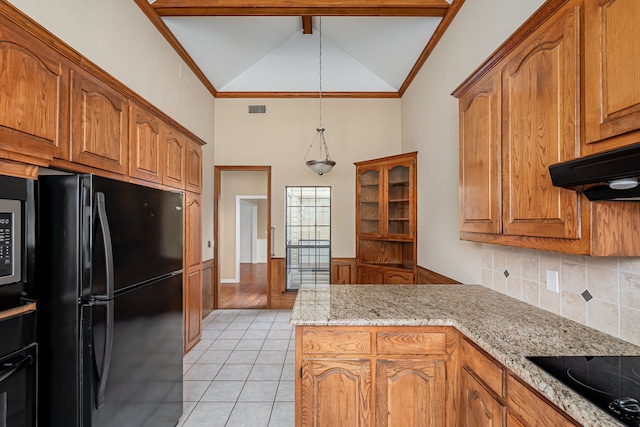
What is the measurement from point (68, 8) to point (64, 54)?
465 millimetres

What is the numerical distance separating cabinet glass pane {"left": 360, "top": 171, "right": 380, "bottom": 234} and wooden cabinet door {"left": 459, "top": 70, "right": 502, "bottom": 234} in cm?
217

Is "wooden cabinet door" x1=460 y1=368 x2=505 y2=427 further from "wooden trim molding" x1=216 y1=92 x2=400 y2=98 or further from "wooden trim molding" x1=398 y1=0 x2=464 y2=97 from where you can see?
"wooden trim molding" x1=216 y1=92 x2=400 y2=98

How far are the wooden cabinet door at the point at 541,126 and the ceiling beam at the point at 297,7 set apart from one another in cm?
179

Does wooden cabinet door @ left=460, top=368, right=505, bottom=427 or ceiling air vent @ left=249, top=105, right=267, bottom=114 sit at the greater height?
ceiling air vent @ left=249, top=105, right=267, bottom=114

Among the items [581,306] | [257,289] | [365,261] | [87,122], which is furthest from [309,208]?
[581,306]

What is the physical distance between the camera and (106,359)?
4.93ft

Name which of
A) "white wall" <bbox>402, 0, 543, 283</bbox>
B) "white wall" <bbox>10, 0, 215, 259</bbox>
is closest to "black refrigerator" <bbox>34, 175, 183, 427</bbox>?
"white wall" <bbox>10, 0, 215, 259</bbox>

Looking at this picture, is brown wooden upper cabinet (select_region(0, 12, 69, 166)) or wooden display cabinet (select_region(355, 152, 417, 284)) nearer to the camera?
brown wooden upper cabinet (select_region(0, 12, 69, 166))

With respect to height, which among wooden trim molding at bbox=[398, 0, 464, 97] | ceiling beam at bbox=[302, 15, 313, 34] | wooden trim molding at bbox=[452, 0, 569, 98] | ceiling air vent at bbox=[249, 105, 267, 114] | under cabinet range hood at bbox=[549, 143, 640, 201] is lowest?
under cabinet range hood at bbox=[549, 143, 640, 201]

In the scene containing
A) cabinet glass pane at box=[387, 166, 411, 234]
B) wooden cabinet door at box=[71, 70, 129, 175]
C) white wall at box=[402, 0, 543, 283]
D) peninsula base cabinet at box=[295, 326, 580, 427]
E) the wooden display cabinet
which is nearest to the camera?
peninsula base cabinet at box=[295, 326, 580, 427]

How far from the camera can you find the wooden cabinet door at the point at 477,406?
1308 millimetres

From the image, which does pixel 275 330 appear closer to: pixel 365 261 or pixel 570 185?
pixel 365 261

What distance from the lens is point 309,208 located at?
5.02m

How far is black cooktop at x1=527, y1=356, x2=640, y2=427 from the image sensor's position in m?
0.89
